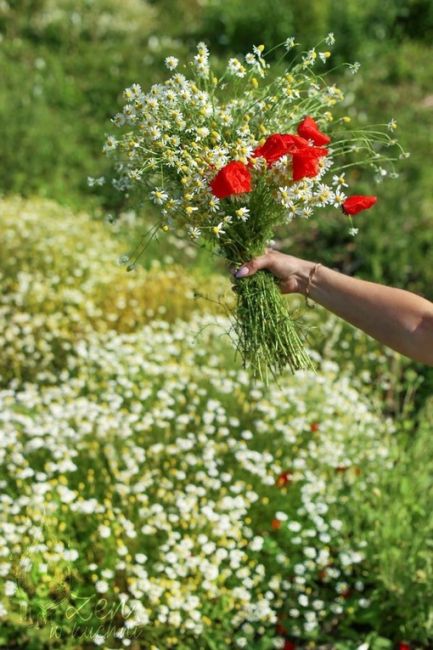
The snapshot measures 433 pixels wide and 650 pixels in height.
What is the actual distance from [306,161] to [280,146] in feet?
0.26

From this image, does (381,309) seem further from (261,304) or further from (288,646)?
(288,646)

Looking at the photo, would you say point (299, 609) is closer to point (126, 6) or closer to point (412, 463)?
point (412, 463)

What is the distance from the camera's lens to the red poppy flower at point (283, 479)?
145 inches

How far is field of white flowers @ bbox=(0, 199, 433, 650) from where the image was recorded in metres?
3.36

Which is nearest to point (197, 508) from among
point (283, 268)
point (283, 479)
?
point (283, 479)

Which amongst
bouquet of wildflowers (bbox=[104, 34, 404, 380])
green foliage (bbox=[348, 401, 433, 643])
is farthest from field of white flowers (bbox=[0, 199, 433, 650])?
bouquet of wildflowers (bbox=[104, 34, 404, 380])

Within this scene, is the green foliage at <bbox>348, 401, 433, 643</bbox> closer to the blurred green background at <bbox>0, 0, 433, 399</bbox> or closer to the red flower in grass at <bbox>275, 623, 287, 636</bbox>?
the red flower in grass at <bbox>275, 623, 287, 636</bbox>

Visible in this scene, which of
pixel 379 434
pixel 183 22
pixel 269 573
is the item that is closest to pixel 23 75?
pixel 183 22

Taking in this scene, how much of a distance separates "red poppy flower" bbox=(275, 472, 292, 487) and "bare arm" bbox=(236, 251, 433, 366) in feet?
4.22

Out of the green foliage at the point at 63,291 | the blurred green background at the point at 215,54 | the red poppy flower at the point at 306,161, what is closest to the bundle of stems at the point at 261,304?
the red poppy flower at the point at 306,161

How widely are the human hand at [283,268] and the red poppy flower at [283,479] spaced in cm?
124

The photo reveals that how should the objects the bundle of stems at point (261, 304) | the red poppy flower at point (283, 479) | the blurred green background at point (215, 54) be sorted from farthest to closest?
1. the blurred green background at point (215, 54)
2. the red poppy flower at point (283, 479)
3. the bundle of stems at point (261, 304)

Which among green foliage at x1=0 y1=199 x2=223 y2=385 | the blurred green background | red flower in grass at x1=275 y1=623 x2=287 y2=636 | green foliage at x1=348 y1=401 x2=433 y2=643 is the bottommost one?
red flower in grass at x1=275 y1=623 x2=287 y2=636

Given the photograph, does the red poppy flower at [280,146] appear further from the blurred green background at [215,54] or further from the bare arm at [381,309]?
the blurred green background at [215,54]
